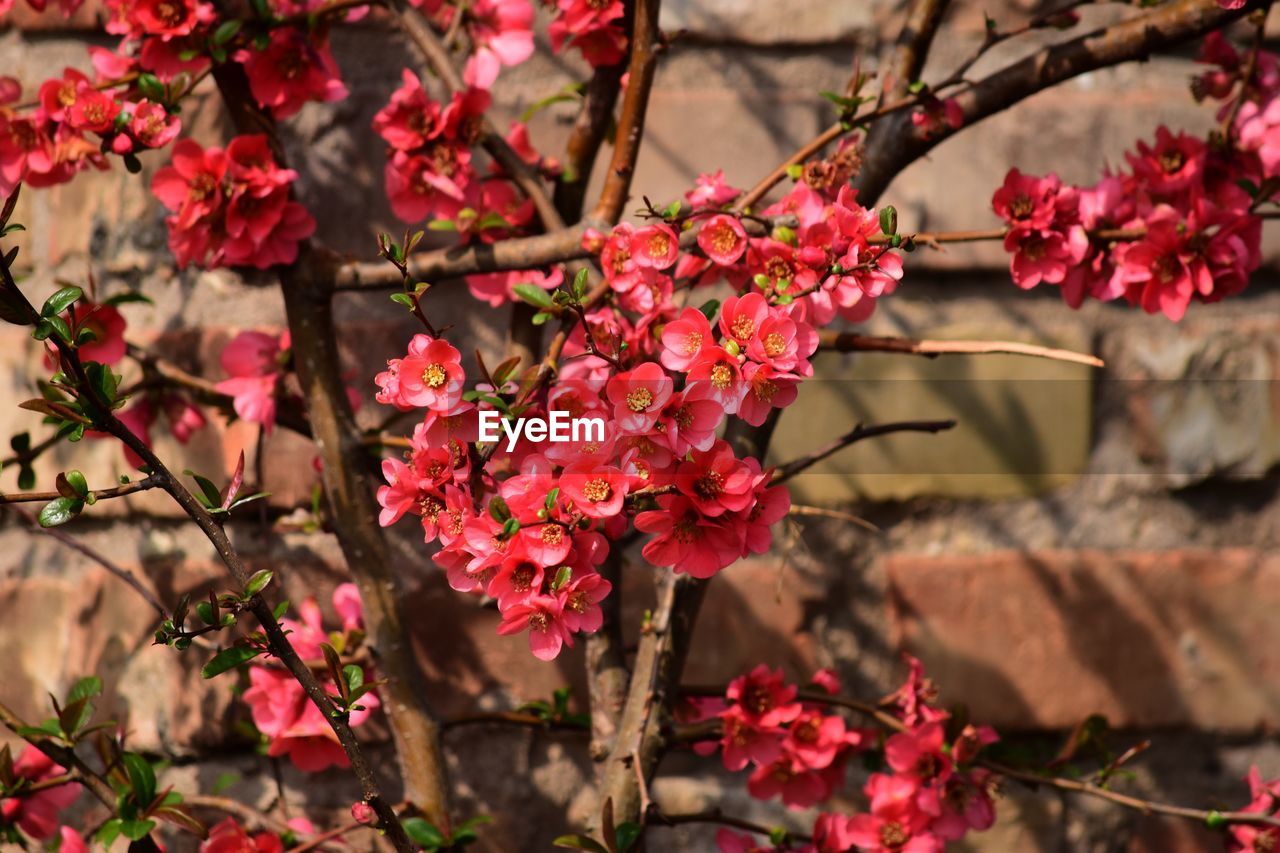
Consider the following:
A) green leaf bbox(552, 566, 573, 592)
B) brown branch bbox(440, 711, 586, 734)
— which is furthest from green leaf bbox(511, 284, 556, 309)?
brown branch bbox(440, 711, 586, 734)

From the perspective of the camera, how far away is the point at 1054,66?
0.90 m

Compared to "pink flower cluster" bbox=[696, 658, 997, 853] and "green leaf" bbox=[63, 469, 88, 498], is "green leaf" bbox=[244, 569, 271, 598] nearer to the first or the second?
"green leaf" bbox=[63, 469, 88, 498]

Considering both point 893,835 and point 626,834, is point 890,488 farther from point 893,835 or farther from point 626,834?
point 626,834

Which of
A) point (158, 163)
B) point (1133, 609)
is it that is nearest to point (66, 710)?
point (158, 163)

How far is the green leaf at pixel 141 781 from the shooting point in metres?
0.87

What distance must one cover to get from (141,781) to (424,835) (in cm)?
21

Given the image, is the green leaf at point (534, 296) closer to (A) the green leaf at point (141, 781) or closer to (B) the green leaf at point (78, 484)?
(B) the green leaf at point (78, 484)

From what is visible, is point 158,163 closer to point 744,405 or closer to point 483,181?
point 483,181

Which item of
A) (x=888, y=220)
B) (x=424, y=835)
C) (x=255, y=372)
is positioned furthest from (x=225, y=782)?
(x=888, y=220)

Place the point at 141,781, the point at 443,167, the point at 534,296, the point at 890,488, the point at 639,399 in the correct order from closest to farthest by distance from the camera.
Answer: the point at 639,399, the point at 534,296, the point at 141,781, the point at 443,167, the point at 890,488

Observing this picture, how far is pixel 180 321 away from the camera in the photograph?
3.77 feet

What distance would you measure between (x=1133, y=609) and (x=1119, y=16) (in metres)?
0.56

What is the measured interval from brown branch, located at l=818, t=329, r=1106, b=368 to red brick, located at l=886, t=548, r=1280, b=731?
333 millimetres

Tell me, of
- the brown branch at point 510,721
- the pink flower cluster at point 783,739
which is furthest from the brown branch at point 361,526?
the pink flower cluster at point 783,739
